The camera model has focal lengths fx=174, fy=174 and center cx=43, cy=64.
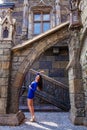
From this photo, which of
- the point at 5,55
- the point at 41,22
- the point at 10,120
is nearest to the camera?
the point at 10,120

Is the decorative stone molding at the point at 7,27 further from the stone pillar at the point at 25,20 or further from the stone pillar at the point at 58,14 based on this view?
the stone pillar at the point at 58,14

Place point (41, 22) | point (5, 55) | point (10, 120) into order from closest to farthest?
point (10, 120)
point (5, 55)
point (41, 22)

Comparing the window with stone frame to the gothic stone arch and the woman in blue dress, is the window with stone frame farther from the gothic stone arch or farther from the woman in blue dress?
the woman in blue dress

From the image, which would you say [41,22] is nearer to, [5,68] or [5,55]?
[5,55]

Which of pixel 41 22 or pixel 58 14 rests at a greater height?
pixel 58 14

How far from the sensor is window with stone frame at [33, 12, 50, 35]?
10.6 metres

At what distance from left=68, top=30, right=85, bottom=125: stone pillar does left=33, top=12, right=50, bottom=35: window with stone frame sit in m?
5.21

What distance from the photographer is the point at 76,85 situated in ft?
17.2

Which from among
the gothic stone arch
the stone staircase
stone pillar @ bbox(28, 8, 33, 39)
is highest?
stone pillar @ bbox(28, 8, 33, 39)

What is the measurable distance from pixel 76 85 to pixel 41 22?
254 inches

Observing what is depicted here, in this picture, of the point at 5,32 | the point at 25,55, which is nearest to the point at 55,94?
the point at 25,55

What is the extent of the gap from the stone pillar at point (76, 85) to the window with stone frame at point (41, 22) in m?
5.21

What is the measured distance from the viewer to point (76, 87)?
17.1 feet

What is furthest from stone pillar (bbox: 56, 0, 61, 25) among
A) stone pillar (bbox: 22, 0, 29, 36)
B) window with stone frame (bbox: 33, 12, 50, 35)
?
stone pillar (bbox: 22, 0, 29, 36)
